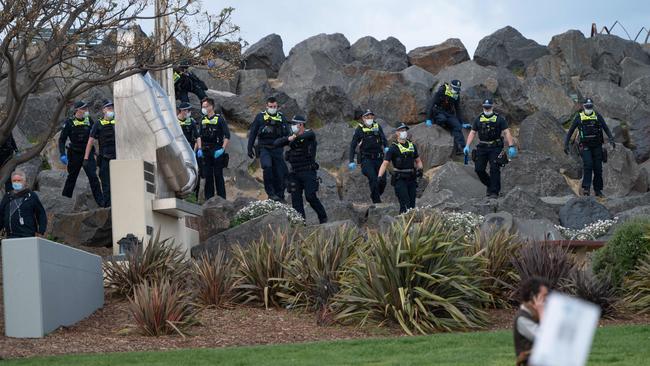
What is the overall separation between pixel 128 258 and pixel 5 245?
2.64 m

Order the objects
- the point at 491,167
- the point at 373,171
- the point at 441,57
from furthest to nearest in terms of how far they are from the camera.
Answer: the point at 441,57
the point at 491,167
the point at 373,171

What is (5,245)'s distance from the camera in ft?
46.5

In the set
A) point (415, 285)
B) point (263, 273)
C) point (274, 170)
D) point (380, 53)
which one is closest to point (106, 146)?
point (274, 170)

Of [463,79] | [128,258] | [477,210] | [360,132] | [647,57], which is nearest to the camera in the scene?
[128,258]

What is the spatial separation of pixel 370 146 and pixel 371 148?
0.05 meters

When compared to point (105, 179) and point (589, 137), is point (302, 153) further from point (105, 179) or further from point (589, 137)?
point (589, 137)

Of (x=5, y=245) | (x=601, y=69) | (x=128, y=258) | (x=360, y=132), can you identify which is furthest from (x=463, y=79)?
(x=5, y=245)

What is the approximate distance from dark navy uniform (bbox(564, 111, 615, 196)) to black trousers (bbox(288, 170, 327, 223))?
6.72m

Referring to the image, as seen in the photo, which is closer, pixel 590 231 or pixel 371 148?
pixel 590 231

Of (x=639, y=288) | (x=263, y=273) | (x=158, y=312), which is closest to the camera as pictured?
(x=158, y=312)

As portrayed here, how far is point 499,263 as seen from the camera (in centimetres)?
1568

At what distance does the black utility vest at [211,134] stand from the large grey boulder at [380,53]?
22.5 m

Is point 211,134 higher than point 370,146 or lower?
higher

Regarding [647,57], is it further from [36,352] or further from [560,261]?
[36,352]
